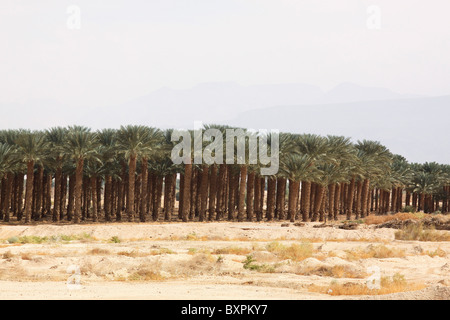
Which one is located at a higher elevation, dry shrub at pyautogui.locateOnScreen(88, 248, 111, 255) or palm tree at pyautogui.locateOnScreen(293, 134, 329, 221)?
palm tree at pyautogui.locateOnScreen(293, 134, 329, 221)

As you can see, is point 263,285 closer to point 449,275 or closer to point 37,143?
point 449,275

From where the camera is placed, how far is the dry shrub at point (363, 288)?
16.9 metres

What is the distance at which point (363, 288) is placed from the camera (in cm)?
1741

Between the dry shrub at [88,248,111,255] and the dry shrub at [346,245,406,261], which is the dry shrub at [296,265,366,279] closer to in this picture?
the dry shrub at [346,245,406,261]

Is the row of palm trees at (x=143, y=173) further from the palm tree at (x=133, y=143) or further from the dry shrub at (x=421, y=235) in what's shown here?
the dry shrub at (x=421, y=235)

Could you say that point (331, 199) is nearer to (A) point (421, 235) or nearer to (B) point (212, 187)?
(B) point (212, 187)

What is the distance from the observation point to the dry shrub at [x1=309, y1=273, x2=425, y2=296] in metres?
16.9

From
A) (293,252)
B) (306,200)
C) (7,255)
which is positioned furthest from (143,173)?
(293,252)

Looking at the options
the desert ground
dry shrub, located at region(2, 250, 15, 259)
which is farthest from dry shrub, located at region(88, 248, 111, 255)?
dry shrub, located at region(2, 250, 15, 259)

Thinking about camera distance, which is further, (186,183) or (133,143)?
(186,183)

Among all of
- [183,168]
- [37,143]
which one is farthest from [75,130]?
[183,168]

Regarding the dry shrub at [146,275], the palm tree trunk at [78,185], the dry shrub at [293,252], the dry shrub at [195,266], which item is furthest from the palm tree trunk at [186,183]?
the dry shrub at [146,275]
